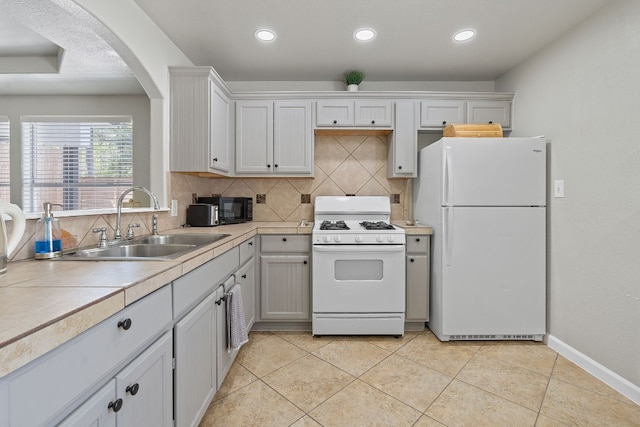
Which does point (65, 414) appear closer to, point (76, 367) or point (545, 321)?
point (76, 367)

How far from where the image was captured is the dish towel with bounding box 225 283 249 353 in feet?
5.60

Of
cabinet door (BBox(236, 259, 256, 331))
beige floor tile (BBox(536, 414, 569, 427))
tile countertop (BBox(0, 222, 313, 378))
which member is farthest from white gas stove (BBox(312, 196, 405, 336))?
tile countertop (BBox(0, 222, 313, 378))

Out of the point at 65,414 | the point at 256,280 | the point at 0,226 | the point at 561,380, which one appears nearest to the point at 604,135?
the point at 561,380

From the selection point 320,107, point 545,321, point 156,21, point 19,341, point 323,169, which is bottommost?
point 545,321

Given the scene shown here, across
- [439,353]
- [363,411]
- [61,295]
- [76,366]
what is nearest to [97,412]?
[76,366]

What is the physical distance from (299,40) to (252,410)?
2516 millimetres

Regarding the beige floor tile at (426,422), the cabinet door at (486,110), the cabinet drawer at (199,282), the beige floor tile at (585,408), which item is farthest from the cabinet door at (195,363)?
the cabinet door at (486,110)

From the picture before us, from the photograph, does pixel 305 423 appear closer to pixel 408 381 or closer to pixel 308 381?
pixel 308 381

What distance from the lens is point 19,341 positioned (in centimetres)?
52

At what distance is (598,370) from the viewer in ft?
6.04

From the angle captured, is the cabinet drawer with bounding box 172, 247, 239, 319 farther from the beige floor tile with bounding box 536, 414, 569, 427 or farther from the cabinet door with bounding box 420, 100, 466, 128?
the cabinet door with bounding box 420, 100, 466, 128

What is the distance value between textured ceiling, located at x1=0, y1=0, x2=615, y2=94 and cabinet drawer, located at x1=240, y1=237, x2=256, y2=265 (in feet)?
5.17

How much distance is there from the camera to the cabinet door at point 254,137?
276cm

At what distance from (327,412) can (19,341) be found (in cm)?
144
